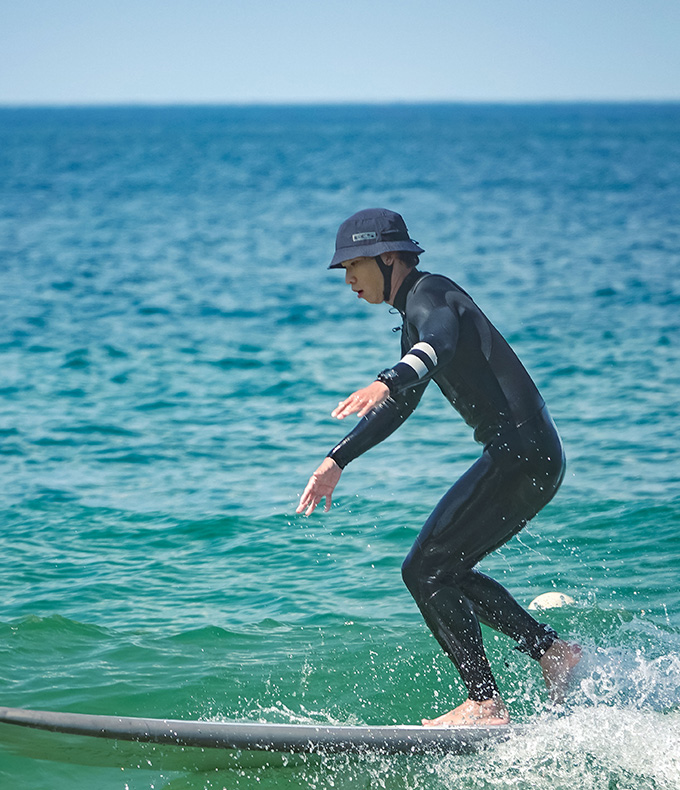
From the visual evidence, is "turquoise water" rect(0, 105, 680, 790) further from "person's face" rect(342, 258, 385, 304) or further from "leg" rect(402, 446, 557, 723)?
"person's face" rect(342, 258, 385, 304)

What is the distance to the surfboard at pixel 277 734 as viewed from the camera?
520cm

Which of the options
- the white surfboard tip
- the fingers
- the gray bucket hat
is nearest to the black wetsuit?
the gray bucket hat

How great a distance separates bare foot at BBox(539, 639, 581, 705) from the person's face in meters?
2.03

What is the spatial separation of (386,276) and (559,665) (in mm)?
2208

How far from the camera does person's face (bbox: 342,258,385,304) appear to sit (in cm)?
532

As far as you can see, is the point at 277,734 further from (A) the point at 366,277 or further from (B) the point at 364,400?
(A) the point at 366,277

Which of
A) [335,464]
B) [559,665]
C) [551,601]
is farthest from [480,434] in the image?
[551,601]

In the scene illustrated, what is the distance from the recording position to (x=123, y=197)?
61312mm

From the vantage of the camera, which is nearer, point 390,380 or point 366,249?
point 390,380

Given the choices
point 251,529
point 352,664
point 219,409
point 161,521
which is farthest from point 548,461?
point 219,409

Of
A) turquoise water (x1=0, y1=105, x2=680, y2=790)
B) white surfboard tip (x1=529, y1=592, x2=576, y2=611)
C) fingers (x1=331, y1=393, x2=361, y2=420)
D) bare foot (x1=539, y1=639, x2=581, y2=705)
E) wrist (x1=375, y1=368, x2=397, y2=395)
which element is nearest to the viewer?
fingers (x1=331, y1=393, x2=361, y2=420)

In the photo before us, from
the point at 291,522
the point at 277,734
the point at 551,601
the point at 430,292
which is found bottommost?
the point at 291,522

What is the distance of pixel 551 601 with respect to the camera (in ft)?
25.5

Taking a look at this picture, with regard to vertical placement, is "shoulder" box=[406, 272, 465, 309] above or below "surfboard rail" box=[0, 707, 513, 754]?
above
